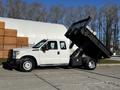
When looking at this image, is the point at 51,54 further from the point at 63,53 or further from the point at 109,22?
the point at 109,22

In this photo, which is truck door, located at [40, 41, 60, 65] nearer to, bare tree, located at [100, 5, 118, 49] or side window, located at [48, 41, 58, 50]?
side window, located at [48, 41, 58, 50]

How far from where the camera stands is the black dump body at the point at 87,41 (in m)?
17.7

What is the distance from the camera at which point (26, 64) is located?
641 inches

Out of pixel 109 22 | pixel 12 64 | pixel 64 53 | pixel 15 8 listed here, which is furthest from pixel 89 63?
pixel 109 22

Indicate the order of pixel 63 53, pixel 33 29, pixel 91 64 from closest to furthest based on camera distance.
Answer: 1. pixel 63 53
2. pixel 91 64
3. pixel 33 29

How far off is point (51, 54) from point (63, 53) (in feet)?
2.80

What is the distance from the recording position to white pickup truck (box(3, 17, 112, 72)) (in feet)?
53.5

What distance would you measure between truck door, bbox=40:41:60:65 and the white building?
37.7 feet

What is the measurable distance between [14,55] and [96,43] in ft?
17.8

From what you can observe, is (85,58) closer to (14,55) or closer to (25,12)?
(14,55)

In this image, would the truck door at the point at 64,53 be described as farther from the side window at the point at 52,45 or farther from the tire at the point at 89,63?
the tire at the point at 89,63

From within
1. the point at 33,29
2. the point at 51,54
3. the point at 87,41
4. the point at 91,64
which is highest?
the point at 33,29

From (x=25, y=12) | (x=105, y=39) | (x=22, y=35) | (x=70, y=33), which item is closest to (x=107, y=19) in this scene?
(x=105, y=39)

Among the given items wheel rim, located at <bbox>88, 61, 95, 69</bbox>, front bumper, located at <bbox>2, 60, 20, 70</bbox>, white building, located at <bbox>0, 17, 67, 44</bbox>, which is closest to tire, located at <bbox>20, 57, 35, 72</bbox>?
front bumper, located at <bbox>2, 60, 20, 70</bbox>
